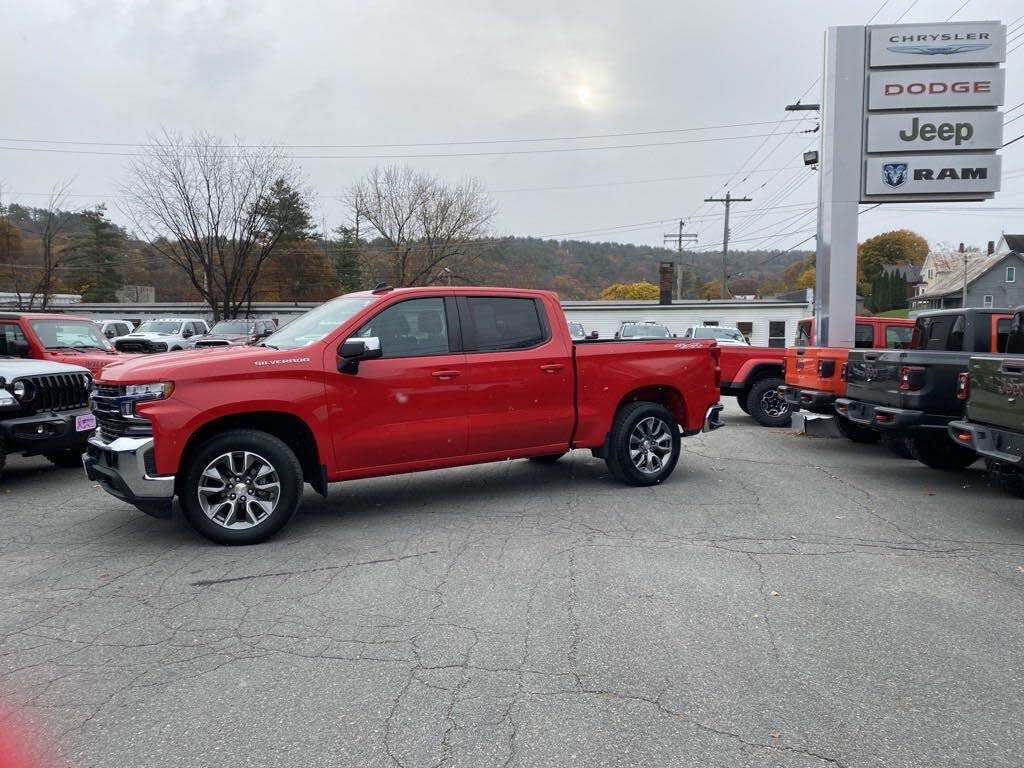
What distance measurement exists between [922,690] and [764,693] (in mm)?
738

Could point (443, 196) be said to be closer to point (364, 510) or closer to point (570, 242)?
point (570, 242)

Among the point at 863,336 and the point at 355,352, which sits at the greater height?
the point at 863,336

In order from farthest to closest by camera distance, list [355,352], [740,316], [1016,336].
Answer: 1. [740,316]
2. [1016,336]
3. [355,352]

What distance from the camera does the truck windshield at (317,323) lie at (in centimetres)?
608

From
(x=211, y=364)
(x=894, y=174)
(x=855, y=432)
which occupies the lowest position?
(x=855, y=432)

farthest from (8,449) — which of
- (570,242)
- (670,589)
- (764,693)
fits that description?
(570,242)

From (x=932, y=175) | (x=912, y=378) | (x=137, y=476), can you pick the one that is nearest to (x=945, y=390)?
(x=912, y=378)

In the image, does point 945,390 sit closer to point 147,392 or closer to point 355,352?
point 355,352

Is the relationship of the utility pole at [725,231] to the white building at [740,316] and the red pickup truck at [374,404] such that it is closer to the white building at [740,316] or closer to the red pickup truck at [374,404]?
the white building at [740,316]

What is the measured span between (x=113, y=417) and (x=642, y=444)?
4790 millimetres

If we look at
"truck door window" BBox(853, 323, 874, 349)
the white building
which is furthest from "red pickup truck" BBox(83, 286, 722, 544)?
the white building

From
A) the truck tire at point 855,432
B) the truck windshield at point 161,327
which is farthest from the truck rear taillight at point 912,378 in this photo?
the truck windshield at point 161,327

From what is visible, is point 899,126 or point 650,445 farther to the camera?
point 899,126

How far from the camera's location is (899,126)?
506 inches
